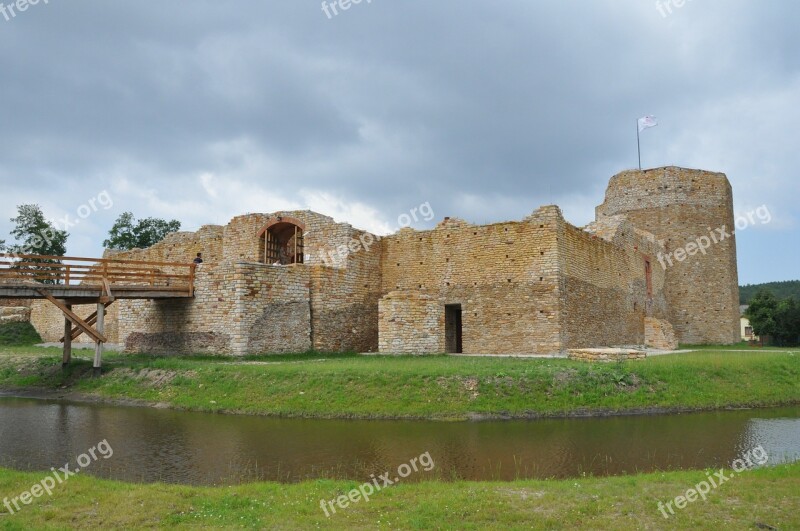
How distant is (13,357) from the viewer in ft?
69.4

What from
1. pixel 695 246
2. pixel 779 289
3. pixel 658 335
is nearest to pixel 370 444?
pixel 658 335

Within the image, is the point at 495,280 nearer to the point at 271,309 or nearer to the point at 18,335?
the point at 271,309

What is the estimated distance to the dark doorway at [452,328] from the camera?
931 inches

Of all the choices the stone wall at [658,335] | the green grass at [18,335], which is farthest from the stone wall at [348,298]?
the green grass at [18,335]

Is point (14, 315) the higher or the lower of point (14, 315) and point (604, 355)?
the higher

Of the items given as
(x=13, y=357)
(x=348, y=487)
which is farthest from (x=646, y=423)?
(x=13, y=357)

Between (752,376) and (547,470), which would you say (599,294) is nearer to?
(752,376)

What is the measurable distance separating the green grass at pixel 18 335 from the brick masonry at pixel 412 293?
1164 cm

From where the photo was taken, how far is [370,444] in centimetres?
1030

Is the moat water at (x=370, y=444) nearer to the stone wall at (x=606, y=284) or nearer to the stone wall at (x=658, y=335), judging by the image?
the stone wall at (x=606, y=284)

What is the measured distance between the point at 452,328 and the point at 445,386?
10239 millimetres

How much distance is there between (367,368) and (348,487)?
8288 millimetres

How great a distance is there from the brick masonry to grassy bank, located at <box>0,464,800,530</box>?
1307cm

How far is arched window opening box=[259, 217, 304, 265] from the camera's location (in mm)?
25531
